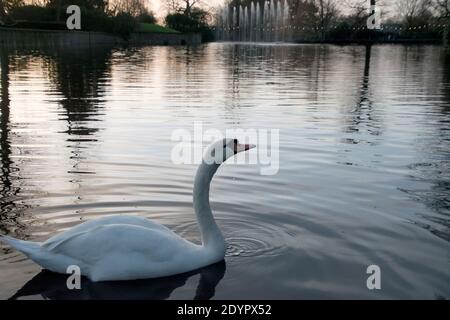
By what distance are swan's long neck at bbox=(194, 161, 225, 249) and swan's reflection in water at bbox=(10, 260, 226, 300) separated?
0.34 meters

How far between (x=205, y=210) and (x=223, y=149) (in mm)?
658

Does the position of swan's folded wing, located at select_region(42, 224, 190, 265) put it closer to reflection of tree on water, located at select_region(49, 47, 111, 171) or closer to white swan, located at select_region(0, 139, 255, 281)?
white swan, located at select_region(0, 139, 255, 281)

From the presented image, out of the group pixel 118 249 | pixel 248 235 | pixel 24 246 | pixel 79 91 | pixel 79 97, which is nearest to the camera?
pixel 118 249

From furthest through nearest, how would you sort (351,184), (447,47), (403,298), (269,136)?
(447,47) → (269,136) → (351,184) → (403,298)

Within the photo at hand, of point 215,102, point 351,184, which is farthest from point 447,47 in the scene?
point 351,184

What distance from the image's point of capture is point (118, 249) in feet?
16.1

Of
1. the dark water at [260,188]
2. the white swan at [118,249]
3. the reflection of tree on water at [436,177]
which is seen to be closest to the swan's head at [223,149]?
the white swan at [118,249]

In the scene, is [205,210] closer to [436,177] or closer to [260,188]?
[260,188]

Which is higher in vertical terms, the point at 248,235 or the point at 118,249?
the point at 118,249

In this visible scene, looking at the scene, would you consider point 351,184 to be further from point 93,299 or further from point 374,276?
point 93,299

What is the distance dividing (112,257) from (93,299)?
395mm

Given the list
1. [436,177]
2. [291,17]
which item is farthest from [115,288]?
[291,17]

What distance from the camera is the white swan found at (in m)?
4.92
